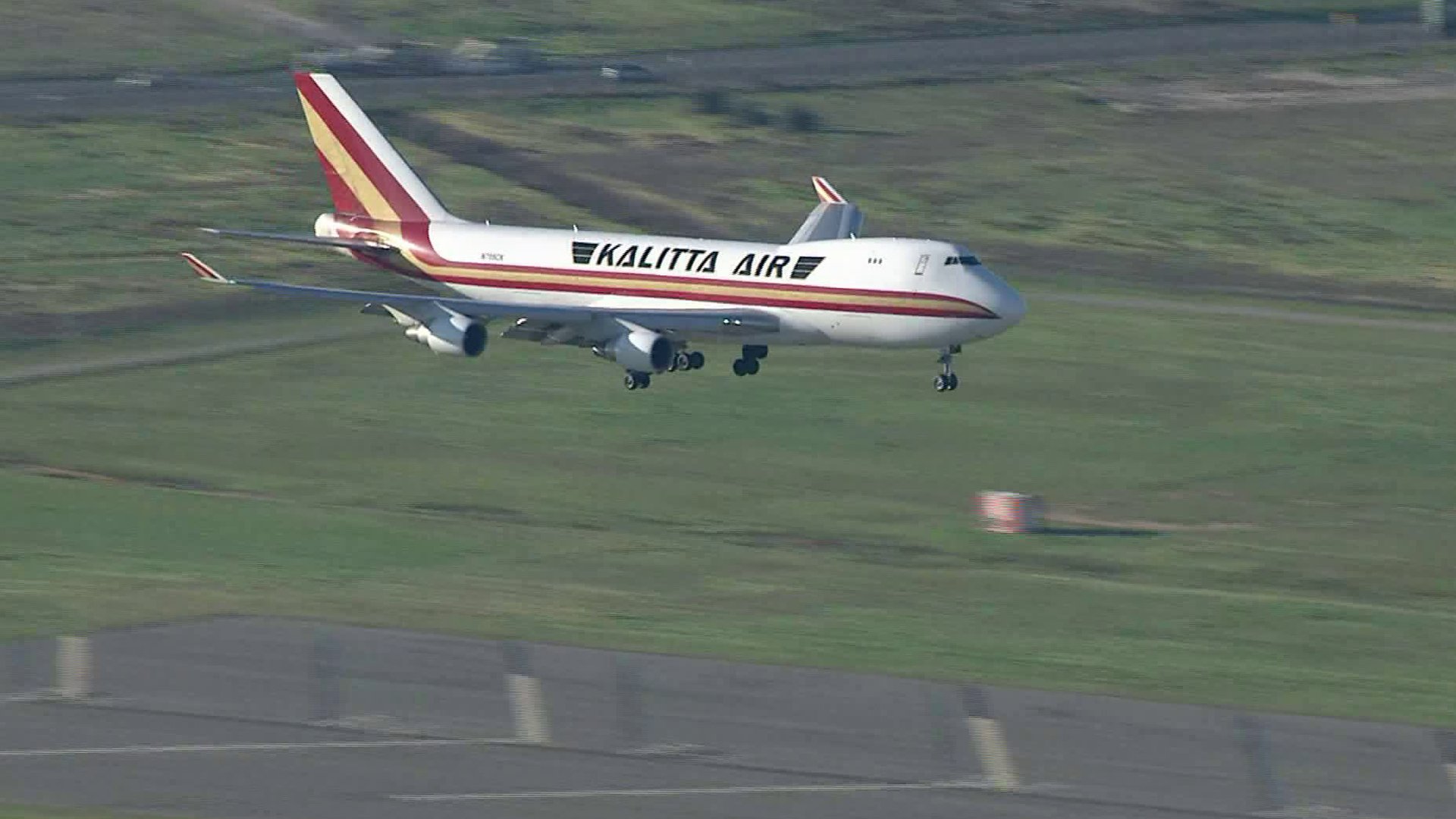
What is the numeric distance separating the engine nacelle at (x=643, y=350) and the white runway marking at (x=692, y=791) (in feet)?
117

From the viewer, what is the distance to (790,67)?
144 metres

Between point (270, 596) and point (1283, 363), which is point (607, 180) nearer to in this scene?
point (1283, 363)

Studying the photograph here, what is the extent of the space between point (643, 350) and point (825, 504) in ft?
25.7

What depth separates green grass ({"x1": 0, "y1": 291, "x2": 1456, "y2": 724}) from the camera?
4591 centimetres

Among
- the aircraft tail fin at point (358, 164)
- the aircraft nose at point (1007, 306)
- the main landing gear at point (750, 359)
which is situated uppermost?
the aircraft tail fin at point (358, 164)

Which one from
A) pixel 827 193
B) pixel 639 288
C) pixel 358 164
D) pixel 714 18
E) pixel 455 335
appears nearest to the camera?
pixel 455 335

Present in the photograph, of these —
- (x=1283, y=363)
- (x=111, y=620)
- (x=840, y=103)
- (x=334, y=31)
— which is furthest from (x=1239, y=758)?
(x=334, y=31)

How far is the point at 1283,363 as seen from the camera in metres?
84.3

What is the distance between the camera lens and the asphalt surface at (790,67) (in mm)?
125688

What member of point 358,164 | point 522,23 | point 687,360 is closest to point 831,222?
point 687,360

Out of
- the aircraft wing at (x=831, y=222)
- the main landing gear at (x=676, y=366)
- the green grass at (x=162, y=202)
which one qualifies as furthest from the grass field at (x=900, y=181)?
the aircraft wing at (x=831, y=222)

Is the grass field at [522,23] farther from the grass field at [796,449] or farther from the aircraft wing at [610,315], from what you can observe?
the aircraft wing at [610,315]

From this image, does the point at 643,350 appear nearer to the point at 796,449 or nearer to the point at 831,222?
the point at 796,449

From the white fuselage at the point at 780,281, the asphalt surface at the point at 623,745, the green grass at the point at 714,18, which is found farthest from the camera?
the green grass at the point at 714,18
